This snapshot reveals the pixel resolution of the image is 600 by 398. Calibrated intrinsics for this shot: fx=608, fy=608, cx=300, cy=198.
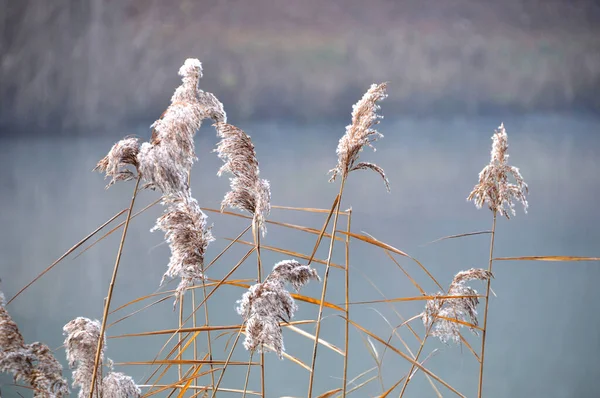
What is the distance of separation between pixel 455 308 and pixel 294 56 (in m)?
1.88

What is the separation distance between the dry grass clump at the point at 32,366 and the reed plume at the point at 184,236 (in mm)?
231

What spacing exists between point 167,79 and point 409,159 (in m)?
1.22

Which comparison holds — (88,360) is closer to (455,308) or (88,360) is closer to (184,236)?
(184,236)

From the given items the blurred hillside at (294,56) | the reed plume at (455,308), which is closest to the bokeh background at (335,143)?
the blurred hillside at (294,56)

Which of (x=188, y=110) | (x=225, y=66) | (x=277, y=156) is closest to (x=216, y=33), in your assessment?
(x=225, y=66)

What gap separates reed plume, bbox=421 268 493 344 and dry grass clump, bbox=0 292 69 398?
0.74 meters

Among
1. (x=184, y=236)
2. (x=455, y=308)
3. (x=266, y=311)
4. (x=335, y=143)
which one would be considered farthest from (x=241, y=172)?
(x=335, y=143)

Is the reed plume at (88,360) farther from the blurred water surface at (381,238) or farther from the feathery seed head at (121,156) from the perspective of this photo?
the blurred water surface at (381,238)

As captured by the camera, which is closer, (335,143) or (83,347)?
(83,347)

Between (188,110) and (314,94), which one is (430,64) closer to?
(314,94)

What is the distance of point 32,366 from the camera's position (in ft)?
3.13

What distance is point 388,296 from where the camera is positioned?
2.84 meters

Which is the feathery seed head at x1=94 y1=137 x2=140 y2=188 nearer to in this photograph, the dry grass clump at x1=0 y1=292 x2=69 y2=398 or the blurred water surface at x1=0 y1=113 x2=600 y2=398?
the dry grass clump at x1=0 y1=292 x2=69 y2=398

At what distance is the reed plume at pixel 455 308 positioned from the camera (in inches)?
50.2
